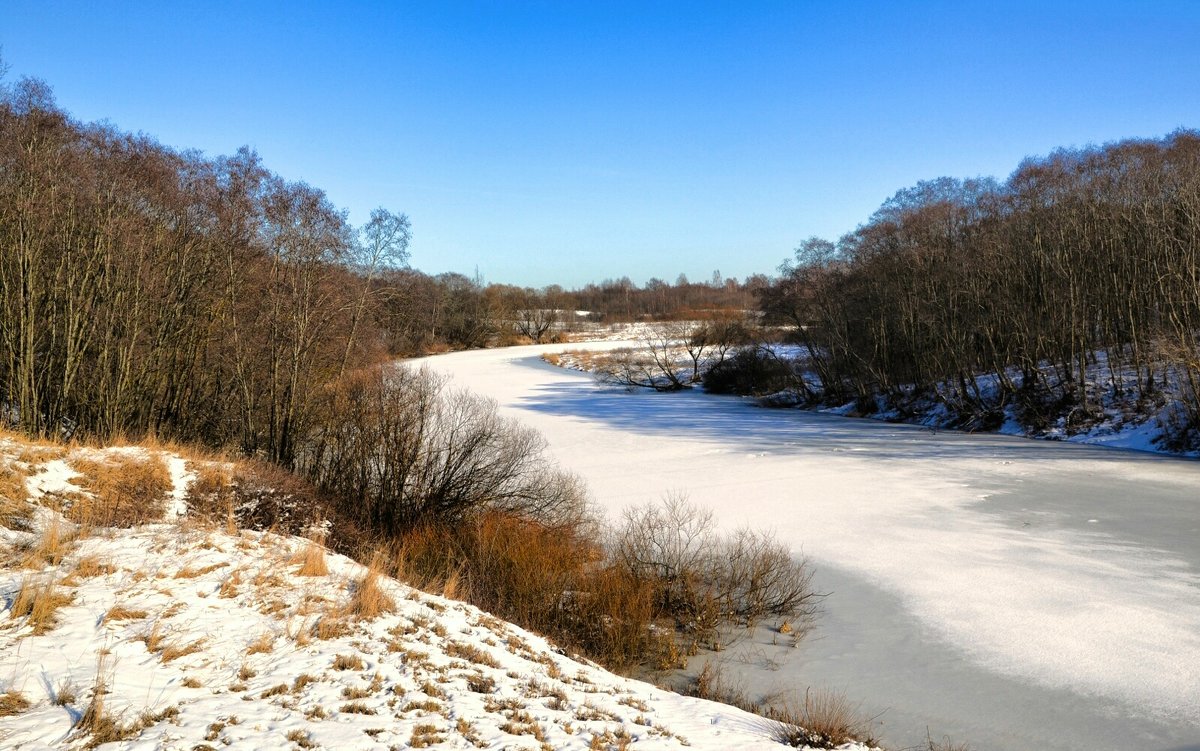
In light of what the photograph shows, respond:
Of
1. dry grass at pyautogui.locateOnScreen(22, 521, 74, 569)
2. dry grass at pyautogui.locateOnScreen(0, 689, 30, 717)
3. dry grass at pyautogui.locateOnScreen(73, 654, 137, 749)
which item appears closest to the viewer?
dry grass at pyautogui.locateOnScreen(73, 654, 137, 749)

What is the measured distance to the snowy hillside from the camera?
481cm

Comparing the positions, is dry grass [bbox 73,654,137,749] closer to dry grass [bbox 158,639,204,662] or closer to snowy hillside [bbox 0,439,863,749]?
snowy hillside [bbox 0,439,863,749]

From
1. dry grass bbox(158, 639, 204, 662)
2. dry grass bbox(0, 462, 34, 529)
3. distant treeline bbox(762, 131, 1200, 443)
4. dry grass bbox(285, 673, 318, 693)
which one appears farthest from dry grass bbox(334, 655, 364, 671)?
distant treeline bbox(762, 131, 1200, 443)

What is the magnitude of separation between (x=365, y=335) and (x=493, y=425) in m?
9.53

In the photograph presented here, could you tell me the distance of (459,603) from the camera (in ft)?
28.1

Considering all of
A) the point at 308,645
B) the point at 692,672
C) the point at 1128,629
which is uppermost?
the point at 308,645

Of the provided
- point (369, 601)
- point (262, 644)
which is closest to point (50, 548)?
point (262, 644)

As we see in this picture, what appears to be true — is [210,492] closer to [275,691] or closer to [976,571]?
[275,691]

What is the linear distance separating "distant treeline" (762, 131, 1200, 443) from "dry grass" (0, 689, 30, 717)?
26226 mm

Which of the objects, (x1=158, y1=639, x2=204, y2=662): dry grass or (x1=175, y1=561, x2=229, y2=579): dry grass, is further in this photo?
(x1=175, y1=561, x2=229, y2=579): dry grass

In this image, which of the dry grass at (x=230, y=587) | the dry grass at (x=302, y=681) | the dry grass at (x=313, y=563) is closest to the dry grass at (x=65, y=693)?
the dry grass at (x=302, y=681)

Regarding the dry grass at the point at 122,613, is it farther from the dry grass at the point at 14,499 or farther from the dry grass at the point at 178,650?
the dry grass at the point at 14,499

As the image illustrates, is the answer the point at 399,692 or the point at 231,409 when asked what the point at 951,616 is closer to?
the point at 399,692

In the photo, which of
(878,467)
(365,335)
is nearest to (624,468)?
(878,467)
